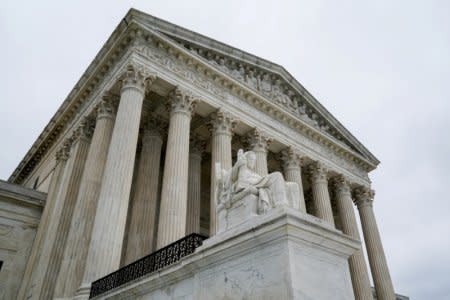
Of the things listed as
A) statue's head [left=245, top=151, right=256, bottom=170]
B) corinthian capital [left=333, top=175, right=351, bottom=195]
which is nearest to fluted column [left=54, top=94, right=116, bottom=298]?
statue's head [left=245, top=151, right=256, bottom=170]

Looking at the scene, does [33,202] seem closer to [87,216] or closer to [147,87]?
[87,216]

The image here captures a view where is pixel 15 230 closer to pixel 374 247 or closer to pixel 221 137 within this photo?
pixel 221 137

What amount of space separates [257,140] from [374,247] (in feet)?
41.1

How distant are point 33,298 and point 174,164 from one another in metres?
9.15

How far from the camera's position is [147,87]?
1692cm

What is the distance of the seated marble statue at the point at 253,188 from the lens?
7.50 metres

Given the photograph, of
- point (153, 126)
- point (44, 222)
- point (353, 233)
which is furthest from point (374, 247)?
point (44, 222)

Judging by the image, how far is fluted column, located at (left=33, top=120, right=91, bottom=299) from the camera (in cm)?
1652

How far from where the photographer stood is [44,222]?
20391 millimetres

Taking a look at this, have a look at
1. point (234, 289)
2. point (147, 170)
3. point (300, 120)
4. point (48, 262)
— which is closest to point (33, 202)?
point (48, 262)

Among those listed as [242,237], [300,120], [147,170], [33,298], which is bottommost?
[242,237]

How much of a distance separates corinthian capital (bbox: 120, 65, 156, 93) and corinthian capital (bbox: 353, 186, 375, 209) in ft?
63.6

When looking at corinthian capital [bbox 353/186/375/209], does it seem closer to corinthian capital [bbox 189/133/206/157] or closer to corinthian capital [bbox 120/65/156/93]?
corinthian capital [bbox 189/133/206/157]

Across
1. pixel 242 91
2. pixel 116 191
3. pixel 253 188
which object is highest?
pixel 242 91
